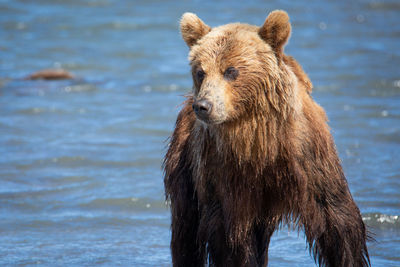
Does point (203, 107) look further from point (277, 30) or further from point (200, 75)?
point (277, 30)

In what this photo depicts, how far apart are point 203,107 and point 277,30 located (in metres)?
0.74

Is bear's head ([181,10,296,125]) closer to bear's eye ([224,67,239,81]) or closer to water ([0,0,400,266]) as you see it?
bear's eye ([224,67,239,81])

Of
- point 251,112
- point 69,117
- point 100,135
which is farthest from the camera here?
point 69,117

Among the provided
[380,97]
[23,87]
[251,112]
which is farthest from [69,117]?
[251,112]

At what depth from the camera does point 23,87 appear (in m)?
13.6

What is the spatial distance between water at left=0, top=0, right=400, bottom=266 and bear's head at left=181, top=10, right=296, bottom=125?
1.83 m

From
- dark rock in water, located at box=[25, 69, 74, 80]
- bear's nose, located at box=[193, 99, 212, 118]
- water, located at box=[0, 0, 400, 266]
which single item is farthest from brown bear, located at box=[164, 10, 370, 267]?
dark rock in water, located at box=[25, 69, 74, 80]

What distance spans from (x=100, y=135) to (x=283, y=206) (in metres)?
6.10

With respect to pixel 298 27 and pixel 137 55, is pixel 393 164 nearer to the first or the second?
pixel 137 55

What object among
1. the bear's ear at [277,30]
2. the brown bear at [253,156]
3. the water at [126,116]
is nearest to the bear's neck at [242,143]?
the brown bear at [253,156]

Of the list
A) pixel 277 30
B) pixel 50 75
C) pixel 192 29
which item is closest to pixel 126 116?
pixel 50 75

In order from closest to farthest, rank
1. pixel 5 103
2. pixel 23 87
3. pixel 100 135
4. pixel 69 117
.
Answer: pixel 100 135
pixel 69 117
pixel 5 103
pixel 23 87

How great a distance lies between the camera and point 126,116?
1151cm

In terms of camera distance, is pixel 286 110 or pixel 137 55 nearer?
pixel 286 110
